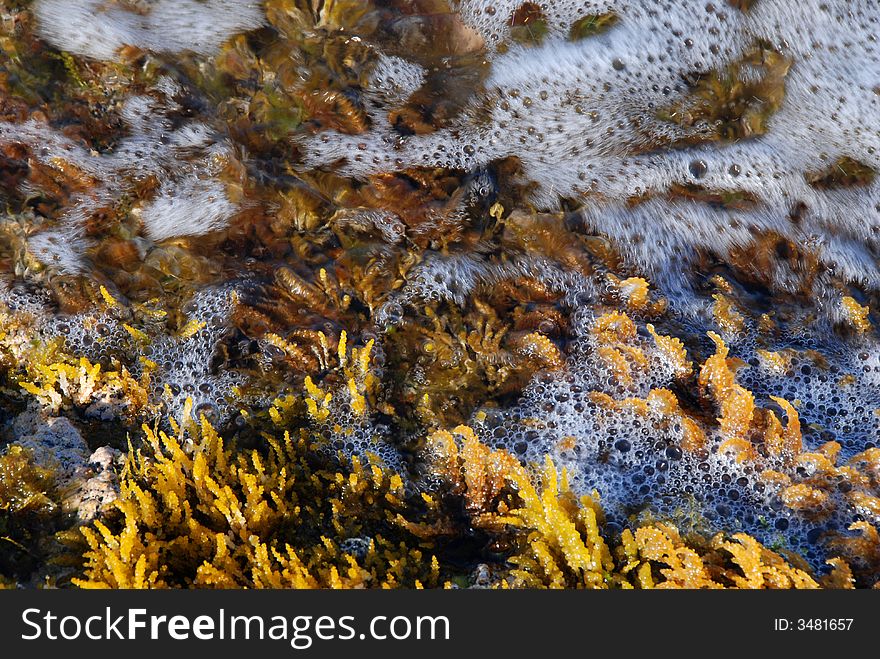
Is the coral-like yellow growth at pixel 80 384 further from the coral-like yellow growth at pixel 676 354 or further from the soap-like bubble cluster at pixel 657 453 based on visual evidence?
the coral-like yellow growth at pixel 676 354

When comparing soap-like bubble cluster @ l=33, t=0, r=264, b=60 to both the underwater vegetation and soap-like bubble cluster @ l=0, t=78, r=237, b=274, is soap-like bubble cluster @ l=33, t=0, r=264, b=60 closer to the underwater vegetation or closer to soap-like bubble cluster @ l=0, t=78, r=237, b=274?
the underwater vegetation

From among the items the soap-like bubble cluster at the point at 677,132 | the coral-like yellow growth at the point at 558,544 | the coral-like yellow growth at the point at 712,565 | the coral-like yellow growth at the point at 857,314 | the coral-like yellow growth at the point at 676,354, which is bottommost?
the coral-like yellow growth at the point at 558,544

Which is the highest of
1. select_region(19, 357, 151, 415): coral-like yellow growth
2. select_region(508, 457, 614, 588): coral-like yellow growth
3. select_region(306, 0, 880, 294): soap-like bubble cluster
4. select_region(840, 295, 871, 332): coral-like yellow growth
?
select_region(306, 0, 880, 294): soap-like bubble cluster

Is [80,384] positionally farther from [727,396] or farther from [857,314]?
[857,314]

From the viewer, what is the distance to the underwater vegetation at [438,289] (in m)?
2.74

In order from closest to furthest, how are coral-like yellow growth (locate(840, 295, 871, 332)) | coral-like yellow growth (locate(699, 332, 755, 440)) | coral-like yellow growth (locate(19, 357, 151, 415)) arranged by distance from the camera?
1. coral-like yellow growth (locate(699, 332, 755, 440))
2. coral-like yellow growth (locate(19, 357, 151, 415))
3. coral-like yellow growth (locate(840, 295, 871, 332))

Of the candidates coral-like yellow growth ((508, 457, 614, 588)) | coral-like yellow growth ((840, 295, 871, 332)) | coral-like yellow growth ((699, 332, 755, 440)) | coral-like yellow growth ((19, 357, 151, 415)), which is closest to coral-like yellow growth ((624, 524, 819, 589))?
coral-like yellow growth ((508, 457, 614, 588))

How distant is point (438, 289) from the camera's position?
3625 millimetres

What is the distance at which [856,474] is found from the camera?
2793mm

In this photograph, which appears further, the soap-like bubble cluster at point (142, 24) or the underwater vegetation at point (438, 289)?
the soap-like bubble cluster at point (142, 24)

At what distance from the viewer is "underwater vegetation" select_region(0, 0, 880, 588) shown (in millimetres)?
2740

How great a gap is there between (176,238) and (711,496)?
3.30m

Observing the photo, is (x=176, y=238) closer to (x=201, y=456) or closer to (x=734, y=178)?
(x=201, y=456)

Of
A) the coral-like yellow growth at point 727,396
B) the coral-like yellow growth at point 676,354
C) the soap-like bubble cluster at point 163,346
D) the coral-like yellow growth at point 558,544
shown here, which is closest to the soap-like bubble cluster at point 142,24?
the soap-like bubble cluster at point 163,346
